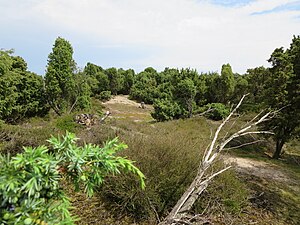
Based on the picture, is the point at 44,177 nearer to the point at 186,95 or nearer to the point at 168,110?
the point at 168,110

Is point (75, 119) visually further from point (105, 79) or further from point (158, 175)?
point (105, 79)

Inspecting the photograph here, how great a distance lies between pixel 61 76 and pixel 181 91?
9.27 m

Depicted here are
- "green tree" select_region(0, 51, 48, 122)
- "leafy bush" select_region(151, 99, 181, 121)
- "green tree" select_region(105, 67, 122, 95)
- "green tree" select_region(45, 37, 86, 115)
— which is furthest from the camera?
"green tree" select_region(105, 67, 122, 95)

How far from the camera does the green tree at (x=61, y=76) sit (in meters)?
16.5

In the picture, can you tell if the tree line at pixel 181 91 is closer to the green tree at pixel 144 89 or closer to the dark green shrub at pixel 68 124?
the dark green shrub at pixel 68 124

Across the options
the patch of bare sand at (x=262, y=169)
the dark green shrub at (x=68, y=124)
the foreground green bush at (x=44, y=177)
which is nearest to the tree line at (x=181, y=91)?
the patch of bare sand at (x=262, y=169)

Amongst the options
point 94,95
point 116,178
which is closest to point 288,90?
point 116,178

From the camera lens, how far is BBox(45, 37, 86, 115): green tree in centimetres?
1653

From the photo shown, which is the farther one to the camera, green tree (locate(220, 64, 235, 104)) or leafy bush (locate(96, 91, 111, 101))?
leafy bush (locate(96, 91, 111, 101))

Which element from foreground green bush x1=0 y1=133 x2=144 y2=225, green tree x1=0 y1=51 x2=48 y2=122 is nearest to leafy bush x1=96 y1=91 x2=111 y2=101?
green tree x1=0 y1=51 x2=48 y2=122

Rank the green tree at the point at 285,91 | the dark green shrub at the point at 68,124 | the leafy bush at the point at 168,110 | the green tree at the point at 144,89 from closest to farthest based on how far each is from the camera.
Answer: the dark green shrub at the point at 68,124 < the green tree at the point at 285,91 < the leafy bush at the point at 168,110 < the green tree at the point at 144,89

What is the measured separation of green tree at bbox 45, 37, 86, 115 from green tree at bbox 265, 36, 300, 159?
13.2 metres

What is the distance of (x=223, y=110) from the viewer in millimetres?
19750

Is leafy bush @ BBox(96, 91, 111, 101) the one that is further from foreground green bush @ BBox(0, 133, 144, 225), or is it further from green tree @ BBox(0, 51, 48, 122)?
foreground green bush @ BBox(0, 133, 144, 225)
